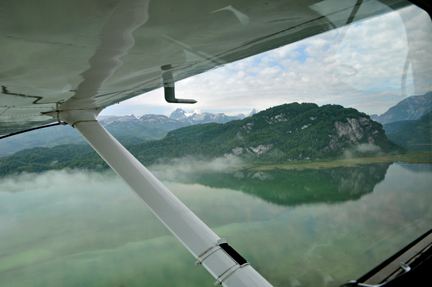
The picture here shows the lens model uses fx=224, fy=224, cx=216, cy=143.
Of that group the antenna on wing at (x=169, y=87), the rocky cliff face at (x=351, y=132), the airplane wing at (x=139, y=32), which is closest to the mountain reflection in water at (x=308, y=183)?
the rocky cliff face at (x=351, y=132)

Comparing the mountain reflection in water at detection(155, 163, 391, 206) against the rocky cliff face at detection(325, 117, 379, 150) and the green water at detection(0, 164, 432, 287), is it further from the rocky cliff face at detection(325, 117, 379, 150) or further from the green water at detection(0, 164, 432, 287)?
the rocky cliff face at detection(325, 117, 379, 150)

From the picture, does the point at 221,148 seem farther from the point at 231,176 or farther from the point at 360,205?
the point at 360,205

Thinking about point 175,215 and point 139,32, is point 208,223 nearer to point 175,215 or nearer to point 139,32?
point 175,215

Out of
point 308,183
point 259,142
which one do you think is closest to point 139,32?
point 308,183

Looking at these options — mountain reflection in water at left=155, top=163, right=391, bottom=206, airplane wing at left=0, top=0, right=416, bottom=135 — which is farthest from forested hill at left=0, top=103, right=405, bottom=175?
airplane wing at left=0, top=0, right=416, bottom=135

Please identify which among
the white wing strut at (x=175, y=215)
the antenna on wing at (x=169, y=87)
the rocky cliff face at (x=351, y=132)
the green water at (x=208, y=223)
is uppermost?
the antenna on wing at (x=169, y=87)

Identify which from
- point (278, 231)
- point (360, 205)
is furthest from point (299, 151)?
point (278, 231)

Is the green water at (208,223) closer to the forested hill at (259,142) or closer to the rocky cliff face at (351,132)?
the forested hill at (259,142)
